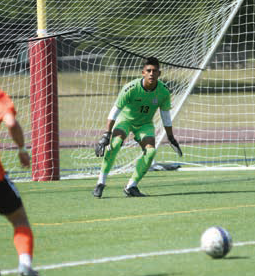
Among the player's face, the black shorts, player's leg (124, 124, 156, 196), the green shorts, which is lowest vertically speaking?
player's leg (124, 124, 156, 196)

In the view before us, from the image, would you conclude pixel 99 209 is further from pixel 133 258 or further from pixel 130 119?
pixel 133 258

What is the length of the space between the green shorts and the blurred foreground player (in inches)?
198

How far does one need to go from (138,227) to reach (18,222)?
93.8 inches

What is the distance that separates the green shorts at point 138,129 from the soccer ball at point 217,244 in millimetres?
4413

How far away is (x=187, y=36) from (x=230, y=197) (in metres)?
5.24

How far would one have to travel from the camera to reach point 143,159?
10258mm

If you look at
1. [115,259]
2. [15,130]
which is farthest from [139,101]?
[15,130]

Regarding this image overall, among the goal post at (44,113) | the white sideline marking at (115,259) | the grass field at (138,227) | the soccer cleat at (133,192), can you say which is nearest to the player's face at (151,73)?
the soccer cleat at (133,192)

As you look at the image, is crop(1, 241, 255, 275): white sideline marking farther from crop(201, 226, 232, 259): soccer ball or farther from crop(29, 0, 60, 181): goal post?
crop(29, 0, 60, 181): goal post

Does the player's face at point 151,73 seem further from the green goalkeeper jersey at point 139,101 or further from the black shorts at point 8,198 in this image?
the black shorts at point 8,198

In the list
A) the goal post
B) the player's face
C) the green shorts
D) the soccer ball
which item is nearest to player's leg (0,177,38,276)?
the soccer ball

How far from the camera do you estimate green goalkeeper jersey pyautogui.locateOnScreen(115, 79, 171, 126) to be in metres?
10.2

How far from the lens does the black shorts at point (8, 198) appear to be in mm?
5273

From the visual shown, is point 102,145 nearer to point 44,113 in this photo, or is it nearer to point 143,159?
point 143,159
